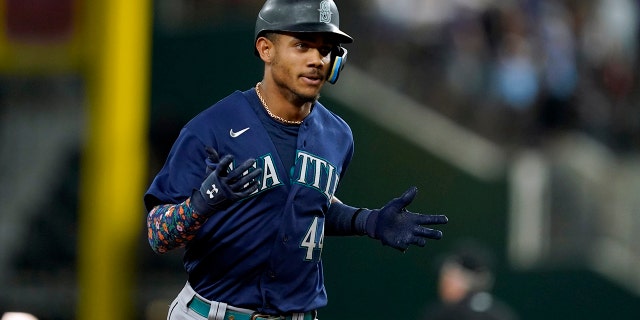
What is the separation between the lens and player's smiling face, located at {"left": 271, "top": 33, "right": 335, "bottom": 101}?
16.4ft

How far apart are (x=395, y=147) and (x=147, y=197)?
7.08 meters

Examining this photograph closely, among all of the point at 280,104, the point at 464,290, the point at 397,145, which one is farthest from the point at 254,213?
the point at 397,145

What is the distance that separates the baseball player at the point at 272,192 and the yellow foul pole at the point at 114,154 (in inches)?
245

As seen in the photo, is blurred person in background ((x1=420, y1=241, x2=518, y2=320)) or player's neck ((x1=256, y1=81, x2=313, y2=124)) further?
blurred person in background ((x1=420, y1=241, x2=518, y2=320))

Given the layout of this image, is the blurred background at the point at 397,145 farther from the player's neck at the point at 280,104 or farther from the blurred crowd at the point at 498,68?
the player's neck at the point at 280,104

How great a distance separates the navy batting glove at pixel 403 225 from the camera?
195 inches

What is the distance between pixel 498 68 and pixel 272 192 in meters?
7.69

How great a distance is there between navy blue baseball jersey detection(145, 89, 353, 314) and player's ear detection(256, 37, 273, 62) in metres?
0.17

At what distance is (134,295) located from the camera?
38.2 feet

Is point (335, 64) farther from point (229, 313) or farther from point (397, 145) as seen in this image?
point (397, 145)

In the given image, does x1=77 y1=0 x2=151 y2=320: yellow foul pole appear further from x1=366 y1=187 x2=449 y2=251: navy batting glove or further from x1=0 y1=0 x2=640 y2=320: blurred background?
x1=366 y1=187 x2=449 y2=251: navy batting glove

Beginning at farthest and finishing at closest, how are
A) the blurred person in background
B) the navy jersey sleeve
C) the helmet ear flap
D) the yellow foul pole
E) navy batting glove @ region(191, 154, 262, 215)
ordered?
the yellow foul pole, the blurred person in background, the helmet ear flap, the navy jersey sleeve, navy batting glove @ region(191, 154, 262, 215)

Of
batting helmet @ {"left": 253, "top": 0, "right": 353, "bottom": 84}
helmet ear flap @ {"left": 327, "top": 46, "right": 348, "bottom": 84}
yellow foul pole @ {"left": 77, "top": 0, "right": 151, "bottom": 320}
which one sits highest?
batting helmet @ {"left": 253, "top": 0, "right": 353, "bottom": 84}

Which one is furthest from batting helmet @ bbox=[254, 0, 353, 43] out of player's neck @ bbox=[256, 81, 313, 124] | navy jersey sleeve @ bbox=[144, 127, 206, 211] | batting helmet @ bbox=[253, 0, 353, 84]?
navy jersey sleeve @ bbox=[144, 127, 206, 211]
